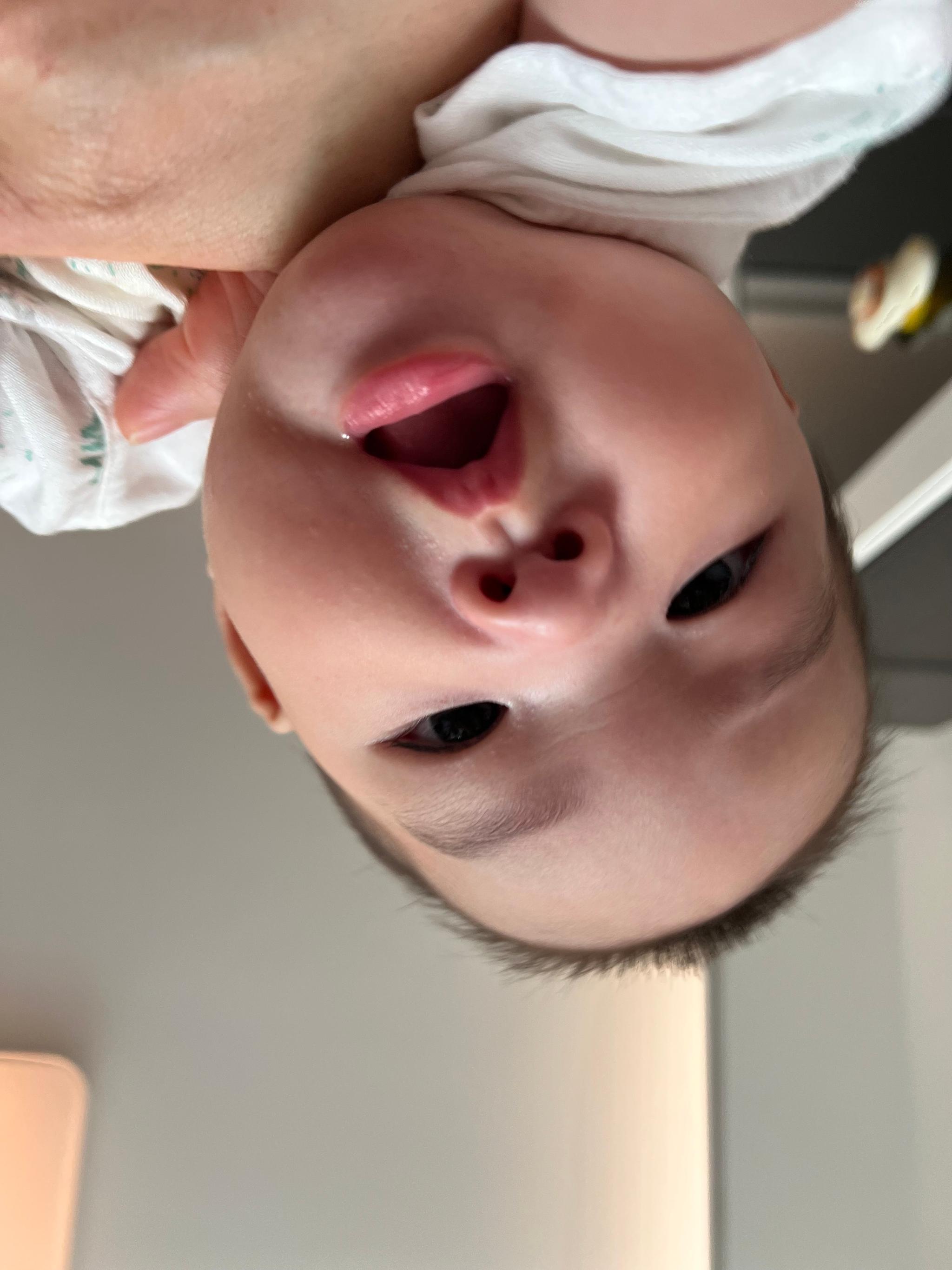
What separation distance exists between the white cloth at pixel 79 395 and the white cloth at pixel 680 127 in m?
0.24

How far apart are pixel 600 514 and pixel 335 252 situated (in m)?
0.17

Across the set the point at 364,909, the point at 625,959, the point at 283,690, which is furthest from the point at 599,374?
the point at 364,909

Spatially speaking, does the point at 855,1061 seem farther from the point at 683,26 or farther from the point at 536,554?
the point at 683,26

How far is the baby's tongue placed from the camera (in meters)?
0.43

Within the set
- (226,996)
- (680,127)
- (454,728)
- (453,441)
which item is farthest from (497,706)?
(226,996)

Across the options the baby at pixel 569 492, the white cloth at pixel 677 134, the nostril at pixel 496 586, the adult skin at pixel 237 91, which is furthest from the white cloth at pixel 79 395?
the nostril at pixel 496 586

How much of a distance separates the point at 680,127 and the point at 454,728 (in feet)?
1.00

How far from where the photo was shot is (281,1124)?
96cm

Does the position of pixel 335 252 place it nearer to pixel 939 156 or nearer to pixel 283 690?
pixel 283 690

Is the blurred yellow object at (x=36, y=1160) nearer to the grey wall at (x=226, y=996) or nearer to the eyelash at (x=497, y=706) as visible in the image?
→ the grey wall at (x=226, y=996)

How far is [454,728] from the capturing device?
0.46 m

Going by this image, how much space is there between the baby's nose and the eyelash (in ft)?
0.17

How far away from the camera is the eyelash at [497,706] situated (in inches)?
17.6

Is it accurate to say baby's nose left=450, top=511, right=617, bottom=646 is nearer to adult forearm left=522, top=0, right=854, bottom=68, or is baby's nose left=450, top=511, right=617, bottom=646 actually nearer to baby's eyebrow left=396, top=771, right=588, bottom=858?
baby's eyebrow left=396, top=771, right=588, bottom=858
